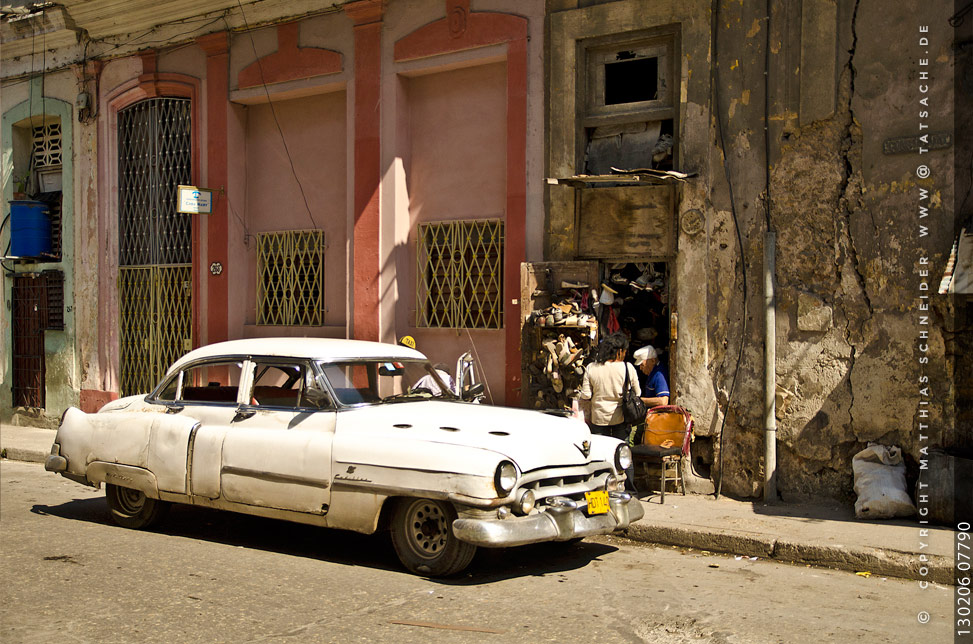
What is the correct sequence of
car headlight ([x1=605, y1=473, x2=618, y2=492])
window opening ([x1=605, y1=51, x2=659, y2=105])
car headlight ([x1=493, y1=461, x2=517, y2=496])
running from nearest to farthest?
car headlight ([x1=493, y1=461, x2=517, y2=496]) < car headlight ([x1=605, y1=473, x2=618, y2=492]) < window opening ([x1=605, y1=51, x2=659, y2=105])

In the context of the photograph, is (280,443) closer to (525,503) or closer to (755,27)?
(525,503)

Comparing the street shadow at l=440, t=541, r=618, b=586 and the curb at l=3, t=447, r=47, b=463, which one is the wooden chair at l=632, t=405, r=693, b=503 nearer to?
the street shadow at l=440, t=541, r=618, b=586

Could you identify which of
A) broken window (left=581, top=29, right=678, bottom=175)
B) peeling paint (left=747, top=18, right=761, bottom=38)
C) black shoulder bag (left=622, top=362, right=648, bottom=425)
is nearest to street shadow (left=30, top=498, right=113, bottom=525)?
black shoulder bag (left=622, top=362, right=648, bottom=425)

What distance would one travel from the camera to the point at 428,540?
5.88 metres

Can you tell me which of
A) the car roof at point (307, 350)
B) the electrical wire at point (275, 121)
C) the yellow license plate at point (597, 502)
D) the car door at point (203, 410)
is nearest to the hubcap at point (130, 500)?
the car door at point (203, 410)

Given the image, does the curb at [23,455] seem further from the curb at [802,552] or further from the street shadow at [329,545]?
the curb at [802,552]

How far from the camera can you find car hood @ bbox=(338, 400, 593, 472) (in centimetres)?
578

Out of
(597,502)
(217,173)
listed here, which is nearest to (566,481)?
(597,502)

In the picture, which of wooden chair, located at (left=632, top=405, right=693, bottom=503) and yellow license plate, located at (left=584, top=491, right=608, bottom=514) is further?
wooden chair, located at (left=632, top=405, right=693, bottom=503)

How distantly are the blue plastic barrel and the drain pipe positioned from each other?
11822mm

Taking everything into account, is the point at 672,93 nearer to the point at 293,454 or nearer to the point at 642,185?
the point at 642,185

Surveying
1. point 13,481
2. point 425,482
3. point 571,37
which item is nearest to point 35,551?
point 425,482

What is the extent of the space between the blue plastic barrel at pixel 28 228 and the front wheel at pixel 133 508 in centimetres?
867

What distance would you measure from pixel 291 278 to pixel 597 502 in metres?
7.66
